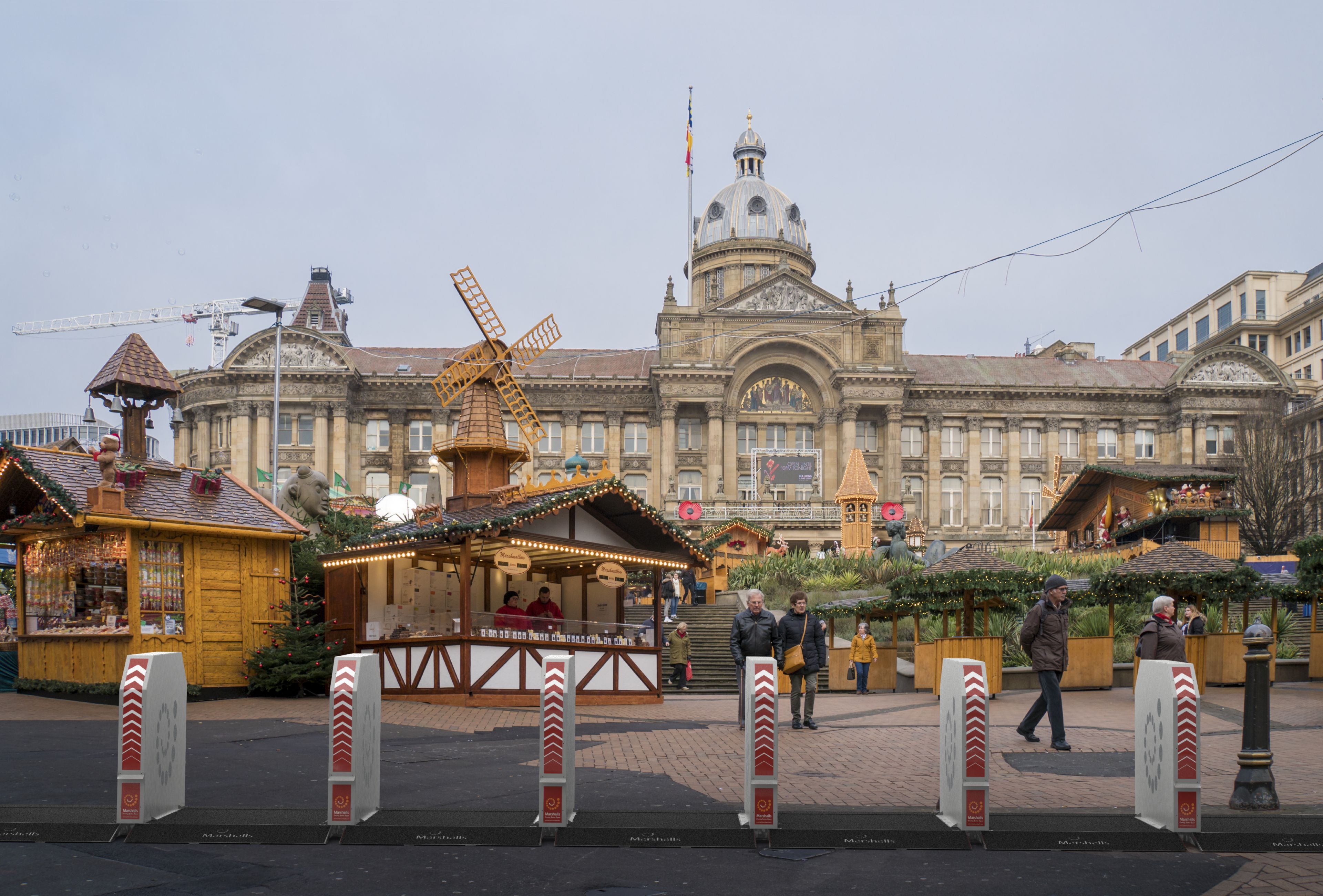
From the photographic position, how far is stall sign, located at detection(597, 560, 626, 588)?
21266 mm

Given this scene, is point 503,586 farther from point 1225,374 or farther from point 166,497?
point 1225,374

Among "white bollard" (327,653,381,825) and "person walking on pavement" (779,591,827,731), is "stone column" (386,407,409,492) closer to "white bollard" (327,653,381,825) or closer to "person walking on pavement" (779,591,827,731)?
"person walking on pavement" (779,591,827,731)

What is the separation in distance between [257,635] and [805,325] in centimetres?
4644

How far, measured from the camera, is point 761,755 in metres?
8.10

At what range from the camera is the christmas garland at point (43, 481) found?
1805 cm

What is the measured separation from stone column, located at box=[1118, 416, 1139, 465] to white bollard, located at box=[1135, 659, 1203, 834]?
64109 mm

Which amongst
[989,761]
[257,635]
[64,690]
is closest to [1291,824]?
[989,761]

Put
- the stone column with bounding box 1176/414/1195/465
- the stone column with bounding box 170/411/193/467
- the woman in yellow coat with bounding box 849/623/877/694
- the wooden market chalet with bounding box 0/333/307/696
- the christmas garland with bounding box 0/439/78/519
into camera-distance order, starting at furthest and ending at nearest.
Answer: the stone column with bounding box 1176/414/1195/465 < the stone column with bounding box 170/411/193/467 < the woman in yellow coat with bounding box 849/623/877/694 < the wooden market chalet with bounding box 0/333/307/696 < the christmas garland with bounding box 0/439/78/519

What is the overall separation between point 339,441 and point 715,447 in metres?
20.6

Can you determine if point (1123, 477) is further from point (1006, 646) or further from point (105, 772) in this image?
point (105, 772)

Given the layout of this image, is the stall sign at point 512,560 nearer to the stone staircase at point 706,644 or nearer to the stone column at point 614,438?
the stone staircase at point 706,644

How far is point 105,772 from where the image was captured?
10859mm

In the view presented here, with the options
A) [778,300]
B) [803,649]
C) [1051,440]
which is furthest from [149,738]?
[1051,440]

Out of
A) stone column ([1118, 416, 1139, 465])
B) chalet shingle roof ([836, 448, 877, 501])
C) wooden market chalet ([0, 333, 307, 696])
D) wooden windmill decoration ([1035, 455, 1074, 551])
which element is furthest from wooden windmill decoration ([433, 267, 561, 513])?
stone column ([1118, 416, 1139, 465])
